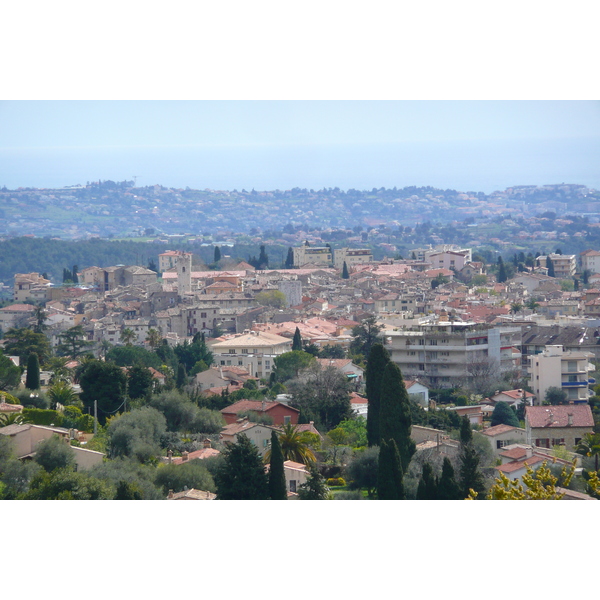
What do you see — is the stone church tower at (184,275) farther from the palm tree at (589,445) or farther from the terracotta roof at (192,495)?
the terracotta roof at (192,495)

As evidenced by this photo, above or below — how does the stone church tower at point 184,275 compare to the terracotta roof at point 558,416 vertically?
below

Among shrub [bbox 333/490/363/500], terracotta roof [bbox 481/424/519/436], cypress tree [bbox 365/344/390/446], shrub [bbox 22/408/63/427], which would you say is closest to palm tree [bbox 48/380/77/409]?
shrub [bbox 22/408/63/427]

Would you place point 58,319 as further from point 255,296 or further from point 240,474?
point 240,474

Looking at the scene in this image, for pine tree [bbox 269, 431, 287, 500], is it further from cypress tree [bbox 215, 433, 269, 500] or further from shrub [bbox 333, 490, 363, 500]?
shrub [bbox 333, 490, 363, 500]

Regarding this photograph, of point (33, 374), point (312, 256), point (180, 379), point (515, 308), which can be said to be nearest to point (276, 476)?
point (33, 374)

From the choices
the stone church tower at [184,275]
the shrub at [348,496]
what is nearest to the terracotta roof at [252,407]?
the shrub at [348,496]
